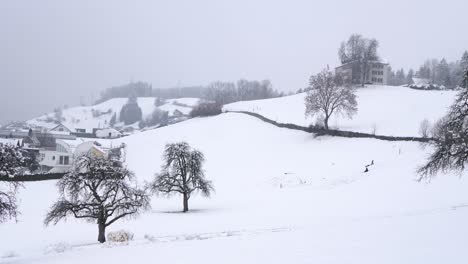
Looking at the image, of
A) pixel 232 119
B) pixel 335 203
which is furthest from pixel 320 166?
pixel 232 119

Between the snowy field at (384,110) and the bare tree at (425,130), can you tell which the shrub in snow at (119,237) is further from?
the snowy field at (384,110)

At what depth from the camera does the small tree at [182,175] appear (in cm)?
Result: 3428

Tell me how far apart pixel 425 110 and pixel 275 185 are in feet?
138

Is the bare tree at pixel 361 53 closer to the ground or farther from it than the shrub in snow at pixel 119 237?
farther from it

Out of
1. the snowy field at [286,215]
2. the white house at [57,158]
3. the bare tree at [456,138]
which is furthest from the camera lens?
the white house at [57,158]

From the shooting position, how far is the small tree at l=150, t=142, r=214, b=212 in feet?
112

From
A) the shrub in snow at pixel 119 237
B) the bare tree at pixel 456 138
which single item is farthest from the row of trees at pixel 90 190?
the bare tree at pixel 456 138

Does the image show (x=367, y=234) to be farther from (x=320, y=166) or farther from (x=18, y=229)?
(x=320, y=166)

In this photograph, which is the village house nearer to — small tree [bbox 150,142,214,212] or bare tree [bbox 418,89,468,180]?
small tree [bbox 150,142,214,212]

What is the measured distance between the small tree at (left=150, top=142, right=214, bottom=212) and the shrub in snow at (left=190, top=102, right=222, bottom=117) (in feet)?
206

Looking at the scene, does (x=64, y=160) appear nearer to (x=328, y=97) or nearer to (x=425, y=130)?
(x=328, y=97)

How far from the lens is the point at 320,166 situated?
150 feet

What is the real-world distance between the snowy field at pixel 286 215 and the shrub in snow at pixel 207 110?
3134 centimetres

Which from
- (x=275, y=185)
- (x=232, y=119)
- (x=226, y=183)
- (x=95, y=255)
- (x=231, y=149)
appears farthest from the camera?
(x=232, y=119)
